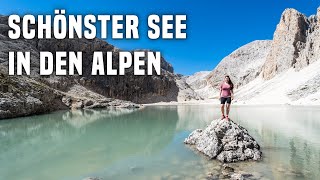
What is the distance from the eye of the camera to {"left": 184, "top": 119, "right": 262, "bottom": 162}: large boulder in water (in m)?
17.1

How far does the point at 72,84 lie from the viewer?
10675 centimetres

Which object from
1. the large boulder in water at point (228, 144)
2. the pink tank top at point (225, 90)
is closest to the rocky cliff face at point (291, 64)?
the pink tank top at point (225, 90)

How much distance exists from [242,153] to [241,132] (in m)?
1.68

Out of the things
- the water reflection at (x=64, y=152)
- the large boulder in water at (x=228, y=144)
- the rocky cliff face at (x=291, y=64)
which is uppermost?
the rocky cliff face at (x=291, y=64)

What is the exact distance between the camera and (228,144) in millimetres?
17984

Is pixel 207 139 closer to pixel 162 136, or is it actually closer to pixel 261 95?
pixel 162 136

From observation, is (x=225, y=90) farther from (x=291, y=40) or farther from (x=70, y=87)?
(x=291, y=40)

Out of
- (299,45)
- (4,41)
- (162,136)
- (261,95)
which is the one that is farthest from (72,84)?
(299,45)

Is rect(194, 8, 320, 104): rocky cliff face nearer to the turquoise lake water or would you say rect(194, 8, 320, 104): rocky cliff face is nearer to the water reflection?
the turquoise lake water

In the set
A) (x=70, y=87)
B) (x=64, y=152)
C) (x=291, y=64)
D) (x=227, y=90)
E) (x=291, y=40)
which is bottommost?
(x=64, y=152)

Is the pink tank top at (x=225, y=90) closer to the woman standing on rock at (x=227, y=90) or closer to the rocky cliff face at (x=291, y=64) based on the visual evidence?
the woman standing on rock at (x=227, y=90)

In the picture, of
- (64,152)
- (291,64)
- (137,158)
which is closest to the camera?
(137,158)

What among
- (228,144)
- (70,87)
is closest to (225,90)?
(228,144)

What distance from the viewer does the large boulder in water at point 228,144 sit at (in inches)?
674
